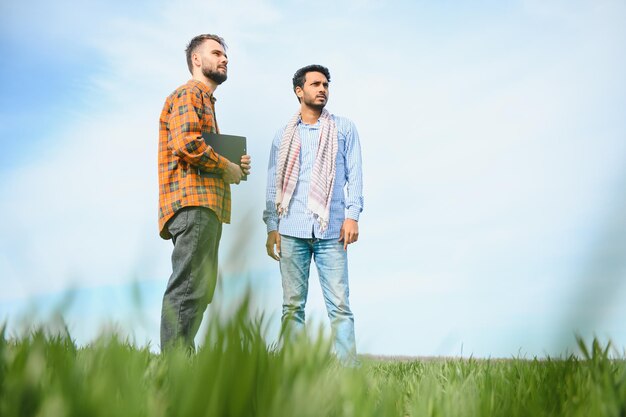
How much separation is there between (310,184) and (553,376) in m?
3.46

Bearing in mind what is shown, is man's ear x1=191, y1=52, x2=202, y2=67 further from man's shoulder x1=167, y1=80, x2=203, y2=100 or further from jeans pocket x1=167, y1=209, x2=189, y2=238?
jeans pocket x1=167, y1=209, x2=189, y2=238

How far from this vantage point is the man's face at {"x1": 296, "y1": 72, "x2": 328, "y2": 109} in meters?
4.68

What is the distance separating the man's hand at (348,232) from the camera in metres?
4.23

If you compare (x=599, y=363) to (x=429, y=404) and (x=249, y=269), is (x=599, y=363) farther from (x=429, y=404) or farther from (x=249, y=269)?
(x=249, y=269)

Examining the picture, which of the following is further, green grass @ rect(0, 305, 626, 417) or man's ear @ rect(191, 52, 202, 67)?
man's ear @ rect(191, 52, 202, 67)

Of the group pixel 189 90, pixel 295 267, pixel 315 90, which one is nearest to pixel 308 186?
pixel 295 267

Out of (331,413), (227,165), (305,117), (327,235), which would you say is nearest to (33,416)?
(331,413)

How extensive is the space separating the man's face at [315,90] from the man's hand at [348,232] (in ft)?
3.46

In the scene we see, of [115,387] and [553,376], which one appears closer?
[115,387]

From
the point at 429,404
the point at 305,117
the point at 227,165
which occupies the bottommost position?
the point at 429,404

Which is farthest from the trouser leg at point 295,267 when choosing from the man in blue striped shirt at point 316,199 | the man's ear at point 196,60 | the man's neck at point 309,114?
the man's ear at point 196,60

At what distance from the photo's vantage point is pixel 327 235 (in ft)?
14.0

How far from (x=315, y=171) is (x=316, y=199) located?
24cm

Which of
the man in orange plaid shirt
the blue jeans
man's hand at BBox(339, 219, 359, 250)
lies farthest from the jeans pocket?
man's hand at BBox(339, 219, 359, 250)
